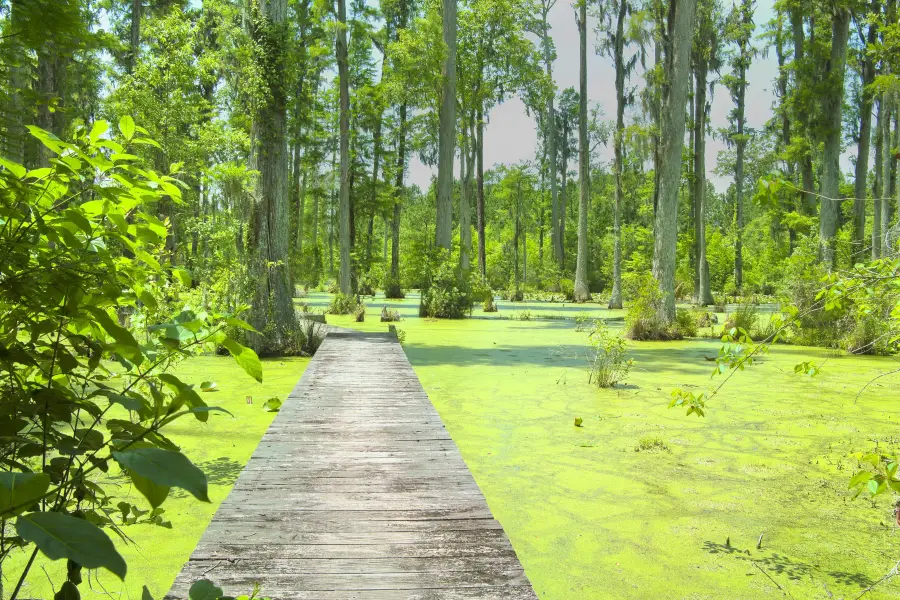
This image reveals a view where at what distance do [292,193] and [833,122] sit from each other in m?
19.3

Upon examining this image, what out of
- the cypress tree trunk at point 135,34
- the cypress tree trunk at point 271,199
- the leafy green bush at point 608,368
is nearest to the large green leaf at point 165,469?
the leafy green bush at point 608,368

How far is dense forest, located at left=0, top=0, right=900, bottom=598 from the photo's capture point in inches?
42.1

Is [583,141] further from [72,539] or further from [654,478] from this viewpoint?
[72,539]

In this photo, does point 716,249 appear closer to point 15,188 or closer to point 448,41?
point 448,41

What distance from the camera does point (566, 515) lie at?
11.6ft

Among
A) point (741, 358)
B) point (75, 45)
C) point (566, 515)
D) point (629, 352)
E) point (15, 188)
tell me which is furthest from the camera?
point (629, 352)

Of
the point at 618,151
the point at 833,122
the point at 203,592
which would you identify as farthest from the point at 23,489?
the point at 618,151

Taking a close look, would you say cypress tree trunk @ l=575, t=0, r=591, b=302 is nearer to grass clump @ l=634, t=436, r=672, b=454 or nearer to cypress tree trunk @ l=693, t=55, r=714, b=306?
cypress tree trunk @ l=693, t=55, r=714, b=306

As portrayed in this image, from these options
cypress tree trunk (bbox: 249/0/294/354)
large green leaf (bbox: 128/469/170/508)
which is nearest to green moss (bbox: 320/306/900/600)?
large green leaf (bbox: 128/469/170/508)

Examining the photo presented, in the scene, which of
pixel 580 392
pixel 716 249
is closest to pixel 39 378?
pixel 580 392

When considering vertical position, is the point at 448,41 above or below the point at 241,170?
above

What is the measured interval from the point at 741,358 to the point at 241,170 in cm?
794

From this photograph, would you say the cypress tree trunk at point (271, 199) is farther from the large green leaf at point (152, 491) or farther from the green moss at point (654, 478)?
the large green leaf at point (152, 491)

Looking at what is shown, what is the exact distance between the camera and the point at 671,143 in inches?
486
